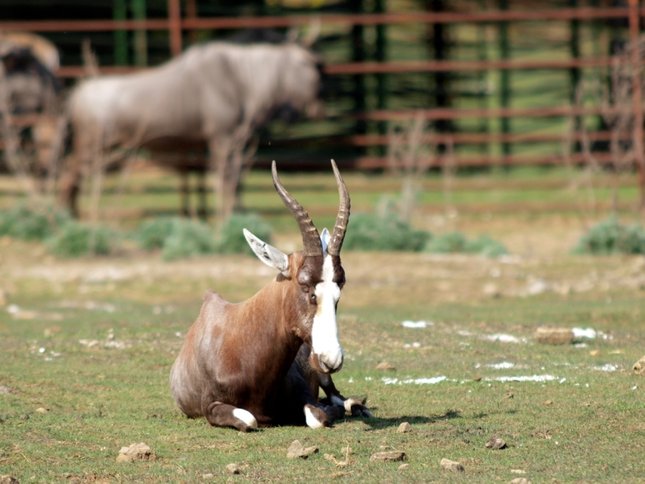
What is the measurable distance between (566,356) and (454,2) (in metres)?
17.1

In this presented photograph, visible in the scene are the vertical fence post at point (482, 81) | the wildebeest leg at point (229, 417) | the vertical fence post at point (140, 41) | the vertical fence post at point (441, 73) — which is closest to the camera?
the wildebeest leg at point (229, 417)

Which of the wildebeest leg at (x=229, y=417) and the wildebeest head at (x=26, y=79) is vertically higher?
the wildebeest head at (x=26, y=79)

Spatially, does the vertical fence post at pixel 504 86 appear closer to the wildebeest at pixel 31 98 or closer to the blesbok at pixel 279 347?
the wildebeest at pixel 31 98

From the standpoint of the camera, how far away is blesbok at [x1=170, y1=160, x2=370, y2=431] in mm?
7547

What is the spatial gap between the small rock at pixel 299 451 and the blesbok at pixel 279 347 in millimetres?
439

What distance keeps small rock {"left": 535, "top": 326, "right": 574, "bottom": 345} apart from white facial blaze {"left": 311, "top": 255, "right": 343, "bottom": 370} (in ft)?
12.9

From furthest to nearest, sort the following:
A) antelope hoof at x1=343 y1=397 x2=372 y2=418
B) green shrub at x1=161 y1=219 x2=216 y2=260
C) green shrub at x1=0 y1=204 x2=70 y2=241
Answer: green shrub at x1=0 y1=204 x2=70 y2=241 < green shrub at x1=161 y1=219 x2=216 y2=260 < antelope hoof at x1=343 y1=397 x2=372 y2=418

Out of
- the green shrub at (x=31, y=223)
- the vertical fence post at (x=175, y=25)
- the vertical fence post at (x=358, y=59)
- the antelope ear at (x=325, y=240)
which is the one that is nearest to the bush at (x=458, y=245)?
the green shrub at (x=31, y=223)

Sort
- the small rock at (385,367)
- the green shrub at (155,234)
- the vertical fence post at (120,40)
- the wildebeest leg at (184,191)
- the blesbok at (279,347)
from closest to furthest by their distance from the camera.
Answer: the blesbok at (279,347)
the small rock at (385,367)
the green shrub at (155,234)
the wildebeest leg at (184,191)
the vertical fence post at (120,40)

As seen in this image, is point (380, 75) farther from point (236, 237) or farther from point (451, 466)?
point (451, 466)

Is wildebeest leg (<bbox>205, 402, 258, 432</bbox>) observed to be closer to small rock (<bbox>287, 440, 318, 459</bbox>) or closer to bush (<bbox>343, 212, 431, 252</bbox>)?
small rock (<bbox>287, 440, 318, 459</bbox>)

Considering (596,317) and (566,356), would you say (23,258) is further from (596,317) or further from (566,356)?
(566,356)

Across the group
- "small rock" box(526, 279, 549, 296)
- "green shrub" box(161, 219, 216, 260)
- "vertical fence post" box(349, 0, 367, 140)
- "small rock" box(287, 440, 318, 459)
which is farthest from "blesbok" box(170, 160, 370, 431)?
"vertical fence post" box(349, 0, 367, 140)

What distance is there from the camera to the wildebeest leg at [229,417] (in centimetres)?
776
